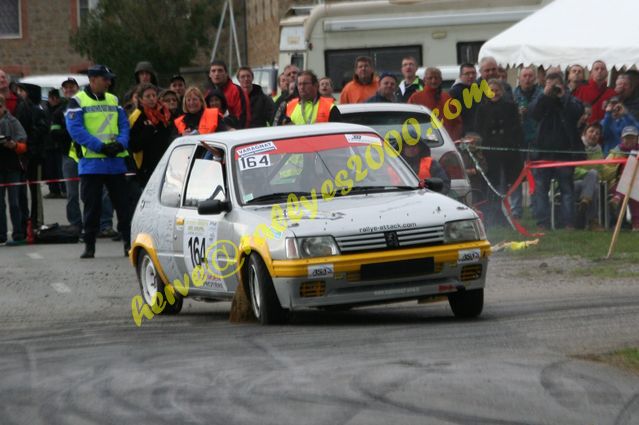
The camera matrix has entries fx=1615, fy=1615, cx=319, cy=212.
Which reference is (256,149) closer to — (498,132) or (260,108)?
(260,108)

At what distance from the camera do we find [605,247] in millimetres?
17734

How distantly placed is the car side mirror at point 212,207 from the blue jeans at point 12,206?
10.3 metres

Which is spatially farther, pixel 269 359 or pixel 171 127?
pixel 171 127

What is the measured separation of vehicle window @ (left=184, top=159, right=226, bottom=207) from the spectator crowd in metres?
4.27

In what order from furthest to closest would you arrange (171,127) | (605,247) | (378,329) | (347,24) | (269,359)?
1. (347,24)
2. (171,127)
3. (605,247)
4. (378,329)
5. (269,359)

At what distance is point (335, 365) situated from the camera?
9203 mm

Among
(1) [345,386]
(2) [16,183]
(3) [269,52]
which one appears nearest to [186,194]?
(1) [345,386]

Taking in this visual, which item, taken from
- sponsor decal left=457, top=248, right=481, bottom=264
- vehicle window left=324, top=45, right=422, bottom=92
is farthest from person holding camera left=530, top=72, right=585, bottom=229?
sponsor decal left=457, top=248, right=481, bottom=264

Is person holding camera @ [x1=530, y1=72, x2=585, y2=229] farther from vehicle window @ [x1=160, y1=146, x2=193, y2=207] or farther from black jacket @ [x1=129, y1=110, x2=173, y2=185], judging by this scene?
vehicle window @ [x1=160, y1=146, x2=193, y2=207]

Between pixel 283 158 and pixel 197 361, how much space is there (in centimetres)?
305

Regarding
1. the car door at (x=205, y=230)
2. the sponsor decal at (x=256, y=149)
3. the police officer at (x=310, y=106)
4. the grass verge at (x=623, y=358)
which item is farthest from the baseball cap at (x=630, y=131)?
the grass verge at (x=623, y=358)

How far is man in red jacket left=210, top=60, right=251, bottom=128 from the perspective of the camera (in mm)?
19391

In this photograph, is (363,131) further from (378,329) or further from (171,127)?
(171,127)

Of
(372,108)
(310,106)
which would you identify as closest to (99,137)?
(310,106)
